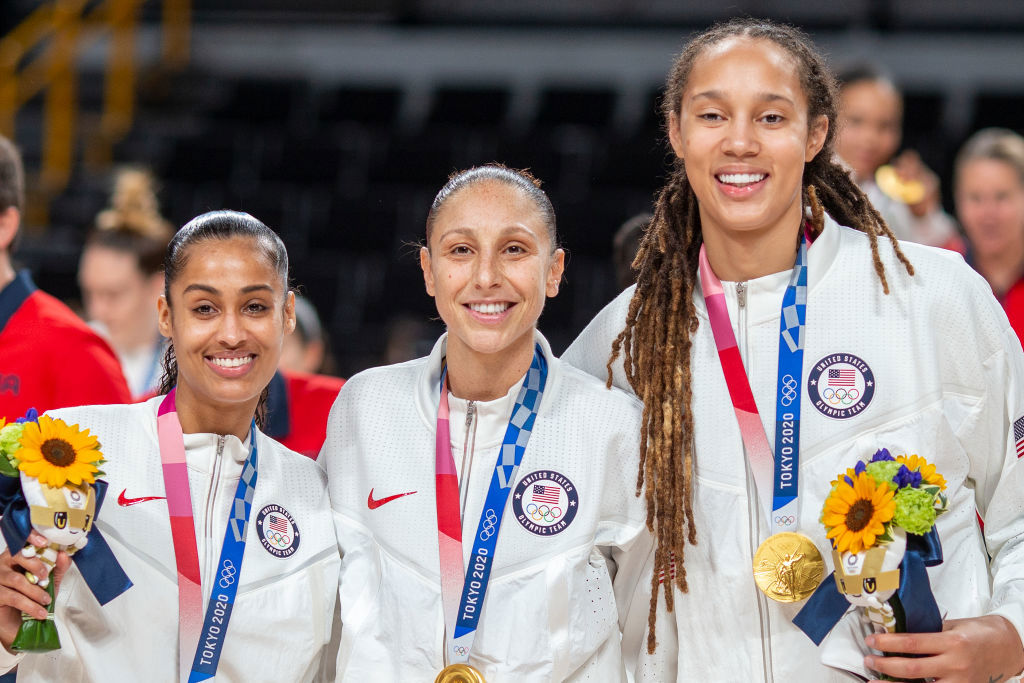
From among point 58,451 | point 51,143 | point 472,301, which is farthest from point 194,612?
point 51,143

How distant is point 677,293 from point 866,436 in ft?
1.86

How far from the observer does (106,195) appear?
1079cm

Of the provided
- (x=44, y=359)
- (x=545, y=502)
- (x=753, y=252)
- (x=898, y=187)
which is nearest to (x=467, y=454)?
(x=545, y=502)

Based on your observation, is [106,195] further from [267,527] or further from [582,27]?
[267,527]

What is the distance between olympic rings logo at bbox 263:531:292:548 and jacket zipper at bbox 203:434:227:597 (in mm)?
122

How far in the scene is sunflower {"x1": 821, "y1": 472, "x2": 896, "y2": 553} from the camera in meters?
2.46

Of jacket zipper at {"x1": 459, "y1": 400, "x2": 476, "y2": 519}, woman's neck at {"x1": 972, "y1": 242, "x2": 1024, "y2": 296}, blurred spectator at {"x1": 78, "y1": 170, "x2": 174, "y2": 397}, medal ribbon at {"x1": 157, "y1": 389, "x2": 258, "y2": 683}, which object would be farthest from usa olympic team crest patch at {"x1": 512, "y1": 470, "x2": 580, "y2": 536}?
blurred spectator at {"x1": 78, "y1": 170, "x2": 174, "y2": 397}

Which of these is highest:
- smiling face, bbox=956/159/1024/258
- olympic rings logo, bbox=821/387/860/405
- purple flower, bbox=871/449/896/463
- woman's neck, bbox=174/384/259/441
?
smiling face, bbox=956/159/1024/258

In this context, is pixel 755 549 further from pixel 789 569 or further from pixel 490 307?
pixel 490 307

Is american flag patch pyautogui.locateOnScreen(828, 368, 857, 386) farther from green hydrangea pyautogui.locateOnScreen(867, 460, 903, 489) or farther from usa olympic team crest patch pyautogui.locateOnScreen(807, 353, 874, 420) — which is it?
green hydrangea pyautogui.locateOnScreen(867, 460, 903, 489)

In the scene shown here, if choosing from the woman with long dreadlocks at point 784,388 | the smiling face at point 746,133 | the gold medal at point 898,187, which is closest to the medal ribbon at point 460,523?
the woman with long dreadlocks at point 784,388

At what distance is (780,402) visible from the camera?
2861 mm

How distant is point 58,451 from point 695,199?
66.0 inches

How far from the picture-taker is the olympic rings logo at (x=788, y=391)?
2859 mm
